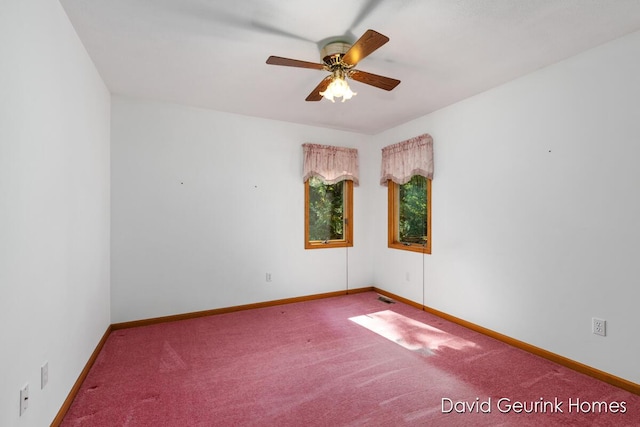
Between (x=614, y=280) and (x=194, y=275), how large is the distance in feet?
13.5

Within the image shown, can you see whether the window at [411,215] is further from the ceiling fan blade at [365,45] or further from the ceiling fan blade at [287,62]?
the ceiling fan blade at [287,62]

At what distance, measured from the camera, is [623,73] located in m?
2.30

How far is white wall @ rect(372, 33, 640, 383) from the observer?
90.7 inches

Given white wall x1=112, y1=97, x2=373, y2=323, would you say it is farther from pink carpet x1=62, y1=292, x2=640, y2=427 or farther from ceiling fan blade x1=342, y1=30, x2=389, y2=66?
ceiling fan blade x1=342, y1=30, x2=389, y2=66

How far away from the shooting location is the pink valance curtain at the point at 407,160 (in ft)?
13.0

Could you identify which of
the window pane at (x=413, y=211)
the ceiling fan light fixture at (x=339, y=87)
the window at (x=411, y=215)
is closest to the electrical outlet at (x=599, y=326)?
the window at (x=411, y=215)

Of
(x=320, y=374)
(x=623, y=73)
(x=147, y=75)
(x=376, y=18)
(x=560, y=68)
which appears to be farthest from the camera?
(x=147, y=75)

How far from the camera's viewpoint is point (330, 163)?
4.64 metres

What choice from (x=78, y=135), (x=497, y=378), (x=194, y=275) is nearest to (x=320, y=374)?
(x=497, y=378)

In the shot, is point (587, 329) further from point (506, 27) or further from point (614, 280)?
point (506, 27)

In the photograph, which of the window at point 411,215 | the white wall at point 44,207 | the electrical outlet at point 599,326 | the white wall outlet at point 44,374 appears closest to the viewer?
the white wall at point 44,207

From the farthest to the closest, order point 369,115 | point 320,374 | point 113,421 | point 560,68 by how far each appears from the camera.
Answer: point 369,115 < point 560,68 < point 320,374 < point 113,421

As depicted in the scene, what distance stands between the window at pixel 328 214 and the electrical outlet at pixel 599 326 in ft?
9.91

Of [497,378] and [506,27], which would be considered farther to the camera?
[497,378]
